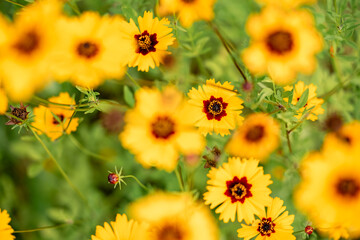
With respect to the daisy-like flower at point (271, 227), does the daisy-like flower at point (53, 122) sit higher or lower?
higher

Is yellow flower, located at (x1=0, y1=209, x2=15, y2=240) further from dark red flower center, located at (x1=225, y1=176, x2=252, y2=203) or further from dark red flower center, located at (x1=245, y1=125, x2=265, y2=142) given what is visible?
dark red flower center, located at (x1=245, y1=125, x2=265, y2=142)

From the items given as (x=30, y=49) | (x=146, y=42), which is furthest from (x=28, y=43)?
(x=146, y=42)

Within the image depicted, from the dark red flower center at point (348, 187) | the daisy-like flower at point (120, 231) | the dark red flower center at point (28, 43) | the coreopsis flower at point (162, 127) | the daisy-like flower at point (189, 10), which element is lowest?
the daisy-like flower at point (120, 231)

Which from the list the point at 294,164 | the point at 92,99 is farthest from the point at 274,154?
the point at 92,99

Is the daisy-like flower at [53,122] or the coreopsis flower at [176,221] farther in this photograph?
the daisy-like flower at [53,122]

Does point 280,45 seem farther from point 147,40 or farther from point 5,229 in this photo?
point 5,229

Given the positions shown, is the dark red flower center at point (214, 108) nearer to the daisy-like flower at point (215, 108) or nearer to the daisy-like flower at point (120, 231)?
the daisy-like flower at point (215, 108)

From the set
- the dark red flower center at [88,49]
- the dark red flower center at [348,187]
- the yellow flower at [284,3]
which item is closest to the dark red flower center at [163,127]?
the dark red flower center at [88,49]
